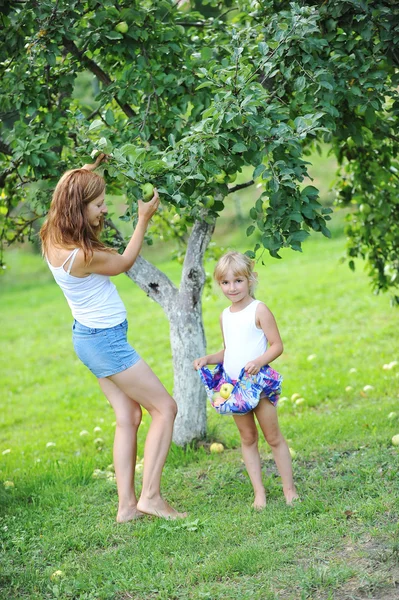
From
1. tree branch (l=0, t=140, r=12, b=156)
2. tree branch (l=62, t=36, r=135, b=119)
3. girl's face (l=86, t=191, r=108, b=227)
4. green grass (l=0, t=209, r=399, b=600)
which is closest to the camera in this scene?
green grass (l=0, t=209, r=399, b=600)

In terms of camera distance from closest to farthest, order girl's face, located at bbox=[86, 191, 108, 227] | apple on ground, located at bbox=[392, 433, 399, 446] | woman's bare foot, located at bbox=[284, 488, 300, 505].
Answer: girl's face, located at bbox=[86, 191, 108, 227] < woman's bare foot, located at bbox=[284, 488, 300, 505] < apple on ground, located at bbox=[392, 433, 399, 446]

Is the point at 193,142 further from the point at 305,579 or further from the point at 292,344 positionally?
the point at 292,344

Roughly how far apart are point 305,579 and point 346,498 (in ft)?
2.75

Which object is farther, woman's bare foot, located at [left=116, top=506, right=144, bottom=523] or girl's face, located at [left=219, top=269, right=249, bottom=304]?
woman's bare foot, located at [left=116, top=506, right=144, bottom=523]

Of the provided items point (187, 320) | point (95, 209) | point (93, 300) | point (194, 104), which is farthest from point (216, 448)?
point (194, 104)

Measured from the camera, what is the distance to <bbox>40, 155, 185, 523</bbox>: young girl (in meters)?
3.33

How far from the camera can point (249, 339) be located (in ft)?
11.6

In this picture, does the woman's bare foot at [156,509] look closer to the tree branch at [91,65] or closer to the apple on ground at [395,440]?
the apple on ground at [395,440]

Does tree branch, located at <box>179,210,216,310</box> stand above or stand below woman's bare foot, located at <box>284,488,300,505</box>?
above

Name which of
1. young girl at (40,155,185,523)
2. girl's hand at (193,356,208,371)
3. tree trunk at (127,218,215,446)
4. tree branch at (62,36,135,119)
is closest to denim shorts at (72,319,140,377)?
young girl at (40,155,185,523)

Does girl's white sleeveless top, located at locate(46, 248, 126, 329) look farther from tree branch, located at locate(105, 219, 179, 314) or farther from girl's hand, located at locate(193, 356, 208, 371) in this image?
tree branch, located at locate(105, 219, 179, 314)

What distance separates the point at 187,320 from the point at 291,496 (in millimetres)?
1386

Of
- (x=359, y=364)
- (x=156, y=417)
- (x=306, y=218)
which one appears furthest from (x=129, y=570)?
(x=359, y=364)

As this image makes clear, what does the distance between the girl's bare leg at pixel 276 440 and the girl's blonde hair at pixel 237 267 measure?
58 cm
